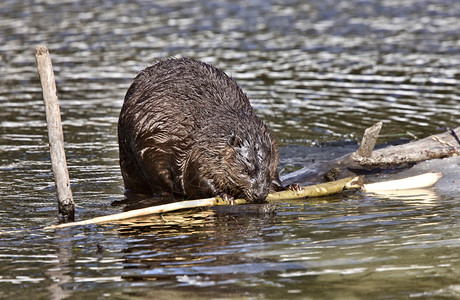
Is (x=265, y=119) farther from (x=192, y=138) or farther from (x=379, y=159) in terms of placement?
(x=192, y=138)

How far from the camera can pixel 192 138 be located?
23.1 feet

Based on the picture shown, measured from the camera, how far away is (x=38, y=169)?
8.83 metres

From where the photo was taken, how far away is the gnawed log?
7426 mm

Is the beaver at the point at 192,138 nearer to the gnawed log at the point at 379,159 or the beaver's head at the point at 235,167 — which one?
the beaver's head at the point at 235,167

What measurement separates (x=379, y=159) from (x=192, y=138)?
5.99 ft

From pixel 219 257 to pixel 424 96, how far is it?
7.57 metres

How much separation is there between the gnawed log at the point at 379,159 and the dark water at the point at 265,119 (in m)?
0.28

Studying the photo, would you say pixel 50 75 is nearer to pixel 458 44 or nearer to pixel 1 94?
pixel 1 94

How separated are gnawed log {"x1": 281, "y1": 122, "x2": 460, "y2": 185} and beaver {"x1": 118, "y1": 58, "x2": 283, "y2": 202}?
0.62m

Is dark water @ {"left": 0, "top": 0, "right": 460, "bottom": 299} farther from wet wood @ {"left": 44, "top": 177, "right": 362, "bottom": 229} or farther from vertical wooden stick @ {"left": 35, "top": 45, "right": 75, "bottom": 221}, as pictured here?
vertical wooden stick @ {"left": 35, "top": 45, "right": 75, "bottom": 221}

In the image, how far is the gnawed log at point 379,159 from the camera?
7.43 m

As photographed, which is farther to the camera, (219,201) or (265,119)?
(265,119)

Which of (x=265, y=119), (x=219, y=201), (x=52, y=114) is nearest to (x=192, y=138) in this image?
(x=219, y=201)

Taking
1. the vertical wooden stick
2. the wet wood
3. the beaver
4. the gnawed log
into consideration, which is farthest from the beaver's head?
the vertical wooden stick
